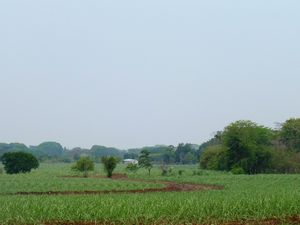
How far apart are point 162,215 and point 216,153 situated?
56.3m

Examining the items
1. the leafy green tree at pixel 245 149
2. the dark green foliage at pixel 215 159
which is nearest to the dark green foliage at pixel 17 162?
the dark green foliage at pixel 215 159

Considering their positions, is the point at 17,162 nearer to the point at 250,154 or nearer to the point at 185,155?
the point at 250,154

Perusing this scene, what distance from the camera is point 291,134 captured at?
8131cm

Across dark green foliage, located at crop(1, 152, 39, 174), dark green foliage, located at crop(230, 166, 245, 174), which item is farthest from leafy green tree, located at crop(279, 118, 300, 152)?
dark green foliage, located at crop(1, 152, 39, 174)

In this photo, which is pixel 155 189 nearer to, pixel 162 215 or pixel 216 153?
pixel 162 215

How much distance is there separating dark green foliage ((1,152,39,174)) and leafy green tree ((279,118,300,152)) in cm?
4059

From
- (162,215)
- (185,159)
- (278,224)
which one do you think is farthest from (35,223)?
(185,159)

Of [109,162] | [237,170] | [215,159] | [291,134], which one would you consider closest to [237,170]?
[237,170]

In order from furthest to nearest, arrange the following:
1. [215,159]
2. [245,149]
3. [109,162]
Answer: [215,159] < [245,149] < [109,162]

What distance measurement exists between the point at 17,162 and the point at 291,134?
4348 cm

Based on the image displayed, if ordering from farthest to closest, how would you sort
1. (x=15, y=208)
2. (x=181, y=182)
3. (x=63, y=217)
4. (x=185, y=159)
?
(x=185, y=159) → (x=181, y=182) → (x=15, y=208) → (x=63, y=217)

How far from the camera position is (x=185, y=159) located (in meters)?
127

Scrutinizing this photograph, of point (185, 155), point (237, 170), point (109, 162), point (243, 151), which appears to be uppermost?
point (185, 155)

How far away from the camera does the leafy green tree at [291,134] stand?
265 feet
